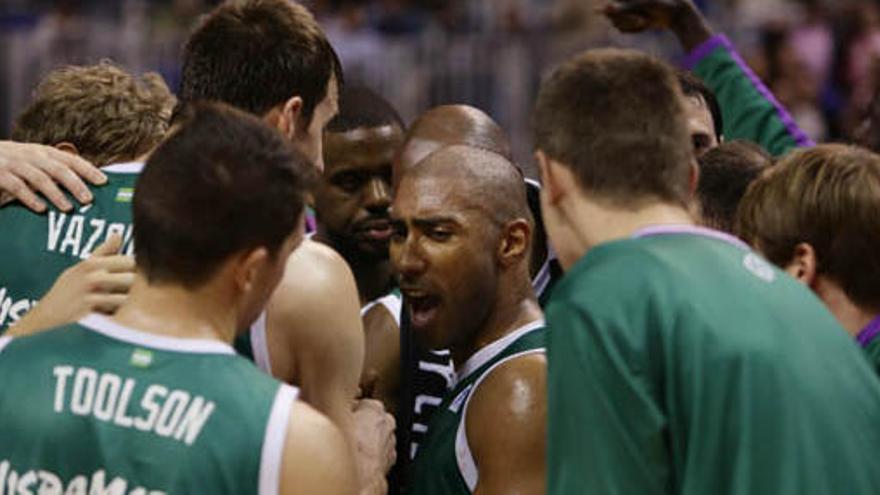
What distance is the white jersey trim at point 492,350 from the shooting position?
4.45 meters

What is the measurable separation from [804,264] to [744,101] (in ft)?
8.14

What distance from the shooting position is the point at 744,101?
6242 mm

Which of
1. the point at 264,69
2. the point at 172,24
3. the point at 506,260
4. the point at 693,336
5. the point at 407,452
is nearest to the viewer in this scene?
the point at 693,336

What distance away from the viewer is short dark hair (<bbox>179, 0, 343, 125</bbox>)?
4.09 m

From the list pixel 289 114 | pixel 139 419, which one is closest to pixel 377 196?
pixel 289 114

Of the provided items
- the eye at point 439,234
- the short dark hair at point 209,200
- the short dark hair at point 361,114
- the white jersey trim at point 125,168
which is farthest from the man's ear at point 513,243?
the short dark hair at point 361,114

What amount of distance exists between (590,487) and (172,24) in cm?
1220

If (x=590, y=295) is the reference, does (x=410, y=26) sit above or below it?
below

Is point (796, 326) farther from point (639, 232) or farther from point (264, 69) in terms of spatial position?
point (264, 69)

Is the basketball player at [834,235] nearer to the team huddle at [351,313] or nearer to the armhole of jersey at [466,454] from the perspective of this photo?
the team huddle at [351,313]

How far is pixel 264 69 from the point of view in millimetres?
4078

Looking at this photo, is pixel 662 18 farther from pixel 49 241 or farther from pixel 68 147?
pixel 49 241

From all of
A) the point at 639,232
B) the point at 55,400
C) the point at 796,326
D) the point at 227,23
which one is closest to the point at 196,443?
A: the point at 55,400

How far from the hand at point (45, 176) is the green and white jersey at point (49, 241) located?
0.10 feet
